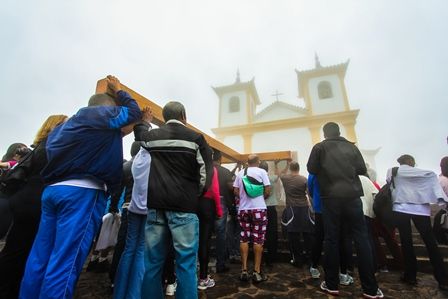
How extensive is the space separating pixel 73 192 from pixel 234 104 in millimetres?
21375

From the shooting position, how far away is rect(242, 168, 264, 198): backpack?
3.42 m

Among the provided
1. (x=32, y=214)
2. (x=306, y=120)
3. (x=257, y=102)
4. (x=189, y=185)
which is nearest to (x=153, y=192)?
(x=189, y=185)

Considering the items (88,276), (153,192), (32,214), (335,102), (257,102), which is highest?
(257,102)

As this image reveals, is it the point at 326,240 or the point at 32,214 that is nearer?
the point at 32,214

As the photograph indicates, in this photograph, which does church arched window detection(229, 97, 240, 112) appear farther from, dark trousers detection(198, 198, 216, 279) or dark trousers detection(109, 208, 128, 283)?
dark trousers detection(109, 208, 128, 283)

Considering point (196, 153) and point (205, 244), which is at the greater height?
point (196, 153)

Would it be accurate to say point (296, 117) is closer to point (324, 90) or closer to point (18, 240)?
point (324, 90)

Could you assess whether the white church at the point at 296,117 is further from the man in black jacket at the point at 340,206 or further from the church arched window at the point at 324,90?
the man in black jacket at the point at 340,206

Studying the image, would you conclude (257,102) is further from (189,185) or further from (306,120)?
(189,185)

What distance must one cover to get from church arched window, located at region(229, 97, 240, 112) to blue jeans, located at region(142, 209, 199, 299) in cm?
2042

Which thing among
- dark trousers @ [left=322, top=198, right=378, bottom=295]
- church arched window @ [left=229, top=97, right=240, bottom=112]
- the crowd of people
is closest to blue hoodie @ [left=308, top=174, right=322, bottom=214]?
the crowd of people

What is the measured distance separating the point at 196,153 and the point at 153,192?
481 mm

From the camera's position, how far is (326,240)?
8.57 ft

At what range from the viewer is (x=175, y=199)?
181 cm
